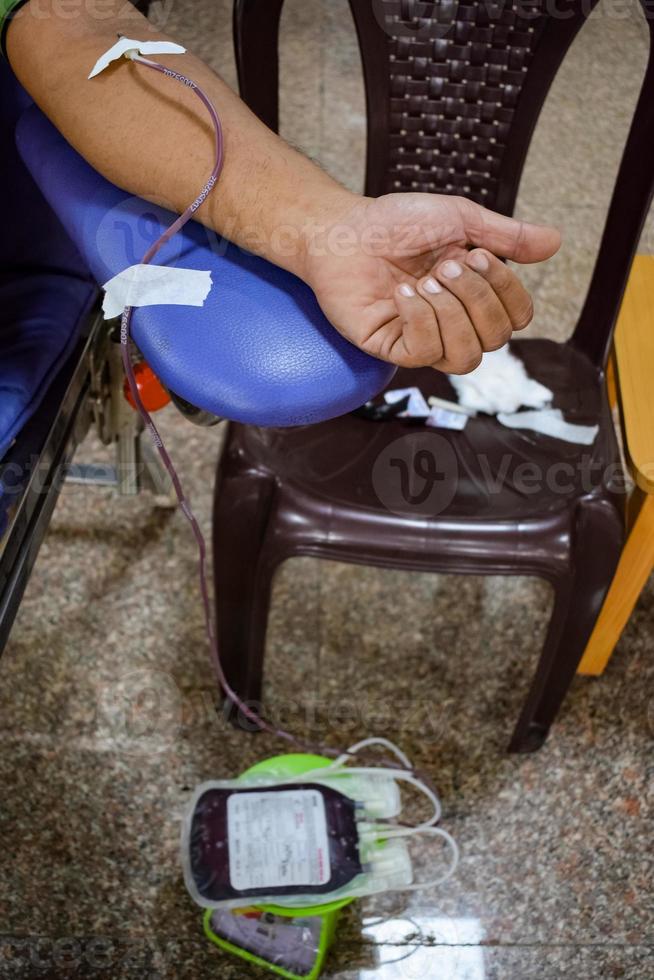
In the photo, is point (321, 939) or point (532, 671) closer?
point (321, 939)

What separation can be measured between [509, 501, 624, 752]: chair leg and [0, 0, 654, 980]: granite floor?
0.50 ft

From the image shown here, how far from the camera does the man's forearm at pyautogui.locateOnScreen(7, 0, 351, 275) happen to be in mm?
793

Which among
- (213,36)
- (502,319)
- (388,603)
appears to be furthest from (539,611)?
(213,36)

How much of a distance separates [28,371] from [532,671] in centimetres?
95

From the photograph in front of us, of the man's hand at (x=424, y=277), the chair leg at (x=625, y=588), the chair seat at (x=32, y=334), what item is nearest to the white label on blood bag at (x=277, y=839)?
the chair leg at (x=625, y=588)

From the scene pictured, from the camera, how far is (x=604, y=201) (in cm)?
241

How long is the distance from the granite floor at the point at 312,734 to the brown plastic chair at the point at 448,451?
0.21 meters

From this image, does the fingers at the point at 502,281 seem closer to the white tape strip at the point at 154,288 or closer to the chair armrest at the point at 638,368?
the white tape strip at the point at 154,288

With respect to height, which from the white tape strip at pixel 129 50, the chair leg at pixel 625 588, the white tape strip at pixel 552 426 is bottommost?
the chair leg at pixel 625 588

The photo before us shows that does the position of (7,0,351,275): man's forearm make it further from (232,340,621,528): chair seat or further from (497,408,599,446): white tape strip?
(497,408,599,446): white tape strip

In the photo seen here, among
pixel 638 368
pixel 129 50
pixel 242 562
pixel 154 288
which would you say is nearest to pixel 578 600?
pixel 638 368

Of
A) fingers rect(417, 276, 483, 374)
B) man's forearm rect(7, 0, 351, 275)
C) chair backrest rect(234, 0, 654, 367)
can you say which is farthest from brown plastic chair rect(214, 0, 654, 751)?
fingers rect(417, 276, 483, 374)

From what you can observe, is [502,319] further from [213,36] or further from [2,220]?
[213,36]

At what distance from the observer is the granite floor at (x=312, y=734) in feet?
4.06
